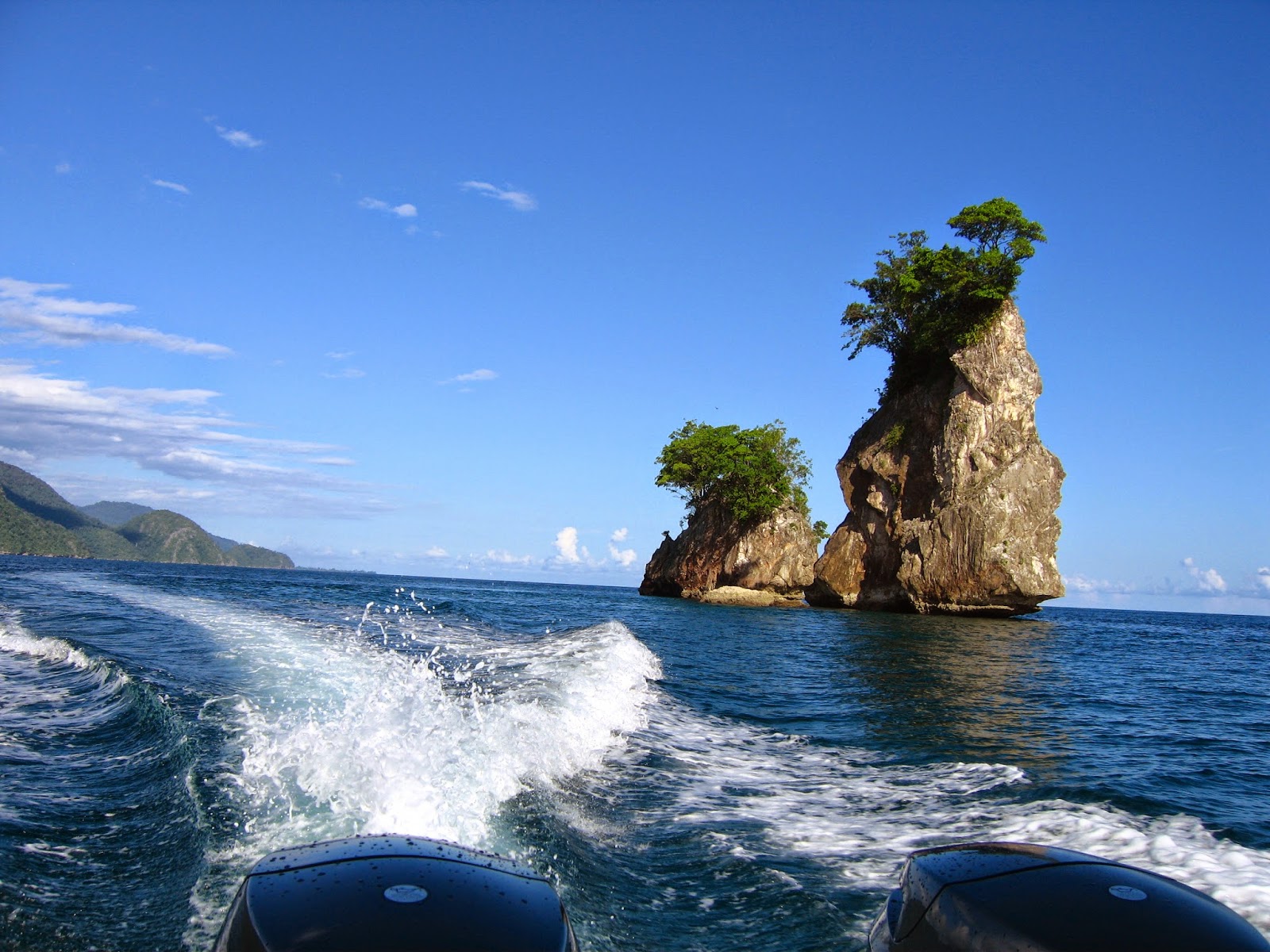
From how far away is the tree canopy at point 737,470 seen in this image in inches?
2261

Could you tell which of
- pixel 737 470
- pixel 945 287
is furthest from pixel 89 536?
pixel 945 287

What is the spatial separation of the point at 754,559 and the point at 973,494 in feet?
58.4

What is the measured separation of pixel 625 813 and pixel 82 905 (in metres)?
3.90

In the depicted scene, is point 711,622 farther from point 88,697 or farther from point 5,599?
point 88,697

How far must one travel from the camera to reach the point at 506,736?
8.41 metres

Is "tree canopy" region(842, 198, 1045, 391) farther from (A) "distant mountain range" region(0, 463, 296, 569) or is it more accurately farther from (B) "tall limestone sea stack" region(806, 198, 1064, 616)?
(A) "distant mountain range" region(0, 463, 296, 569)

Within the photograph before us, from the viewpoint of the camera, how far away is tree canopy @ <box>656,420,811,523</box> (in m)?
57.4

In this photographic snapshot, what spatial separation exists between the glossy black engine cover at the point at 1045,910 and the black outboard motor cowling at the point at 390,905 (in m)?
1.33

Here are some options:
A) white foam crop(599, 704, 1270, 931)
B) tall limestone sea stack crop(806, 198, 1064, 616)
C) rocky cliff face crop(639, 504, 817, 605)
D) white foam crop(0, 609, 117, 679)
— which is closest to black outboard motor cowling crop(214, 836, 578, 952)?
white foam crop(599, 704, 1270, 931)

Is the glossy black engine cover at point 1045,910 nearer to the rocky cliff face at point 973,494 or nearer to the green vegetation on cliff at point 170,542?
the rocky cliff face at point 973,494

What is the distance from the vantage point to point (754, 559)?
57094 mm

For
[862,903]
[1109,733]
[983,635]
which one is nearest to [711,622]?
[983,635]

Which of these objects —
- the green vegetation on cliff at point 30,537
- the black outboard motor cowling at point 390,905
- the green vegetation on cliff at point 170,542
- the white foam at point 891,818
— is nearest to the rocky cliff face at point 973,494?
the white foam at point 891,818

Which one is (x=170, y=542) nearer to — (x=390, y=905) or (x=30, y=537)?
(x=30, y=537)
